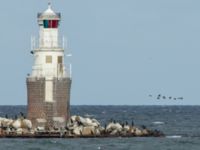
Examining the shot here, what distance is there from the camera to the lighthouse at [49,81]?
7431 centimetres

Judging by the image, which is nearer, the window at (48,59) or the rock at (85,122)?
the window at (48,59)

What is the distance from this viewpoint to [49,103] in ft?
244

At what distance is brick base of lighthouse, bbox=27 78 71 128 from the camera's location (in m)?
74.4

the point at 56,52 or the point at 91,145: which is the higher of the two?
the point at 56,52

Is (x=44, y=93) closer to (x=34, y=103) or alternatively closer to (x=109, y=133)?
(x=34, y=103)

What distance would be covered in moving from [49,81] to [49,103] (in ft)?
4.55

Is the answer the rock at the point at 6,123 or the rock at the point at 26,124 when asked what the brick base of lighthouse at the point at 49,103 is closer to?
the rock at the point at 26,124

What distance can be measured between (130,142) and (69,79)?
5534 mm

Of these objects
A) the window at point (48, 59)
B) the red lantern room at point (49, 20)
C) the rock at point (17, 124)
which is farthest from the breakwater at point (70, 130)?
the red lantern room at point (49, 20)

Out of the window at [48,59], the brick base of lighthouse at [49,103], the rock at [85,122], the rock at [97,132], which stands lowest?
the rock at [97,132]

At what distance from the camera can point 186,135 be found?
8888 cm

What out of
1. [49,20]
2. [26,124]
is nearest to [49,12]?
[49,20]

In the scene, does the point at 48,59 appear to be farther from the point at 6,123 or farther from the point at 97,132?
the point at 97,132

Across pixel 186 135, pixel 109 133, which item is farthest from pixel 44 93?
pixel 186 135
